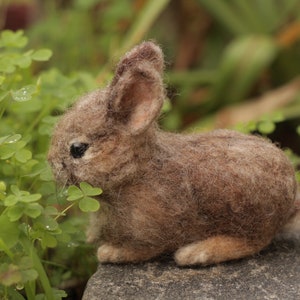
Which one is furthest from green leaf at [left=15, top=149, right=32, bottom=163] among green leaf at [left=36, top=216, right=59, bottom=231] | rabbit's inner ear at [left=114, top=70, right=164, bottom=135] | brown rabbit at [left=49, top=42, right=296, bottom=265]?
rabbit's inner ear at [left=114, top=70, right=164, bottom=135]

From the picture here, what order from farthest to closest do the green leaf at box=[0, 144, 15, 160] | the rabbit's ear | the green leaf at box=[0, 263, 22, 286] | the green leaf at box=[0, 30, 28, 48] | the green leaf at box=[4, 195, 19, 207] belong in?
1. the green leaf at box=[0, 30, 28, 48]
2. the green leaf at box=[0, 144, 15, 160]
3. the rabbit's ear
4. the green leaf at box=[4, 195, 19, 207]
5. the green leaf at box=[0, 263, 22, 286]

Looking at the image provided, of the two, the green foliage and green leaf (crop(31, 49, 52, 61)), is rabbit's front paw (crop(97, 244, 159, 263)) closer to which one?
the green foliage

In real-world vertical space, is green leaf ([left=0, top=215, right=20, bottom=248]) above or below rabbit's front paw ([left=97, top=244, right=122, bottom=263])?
above

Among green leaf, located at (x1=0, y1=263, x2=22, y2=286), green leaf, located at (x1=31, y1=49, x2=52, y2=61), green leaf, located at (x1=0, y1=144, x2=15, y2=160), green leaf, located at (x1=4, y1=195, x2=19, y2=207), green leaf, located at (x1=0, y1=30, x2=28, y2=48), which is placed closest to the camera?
green leaf, located at (x1=0, y1=263, x2=22, y2=286)

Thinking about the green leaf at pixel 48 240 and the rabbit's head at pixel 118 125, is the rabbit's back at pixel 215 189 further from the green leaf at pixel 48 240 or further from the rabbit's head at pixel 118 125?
the green leaf at pixel 48 240

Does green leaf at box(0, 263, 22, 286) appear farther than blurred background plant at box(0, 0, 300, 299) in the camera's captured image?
No

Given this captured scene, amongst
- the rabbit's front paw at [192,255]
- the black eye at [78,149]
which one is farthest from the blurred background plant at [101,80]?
the rabbit's front paw at [192,255]
